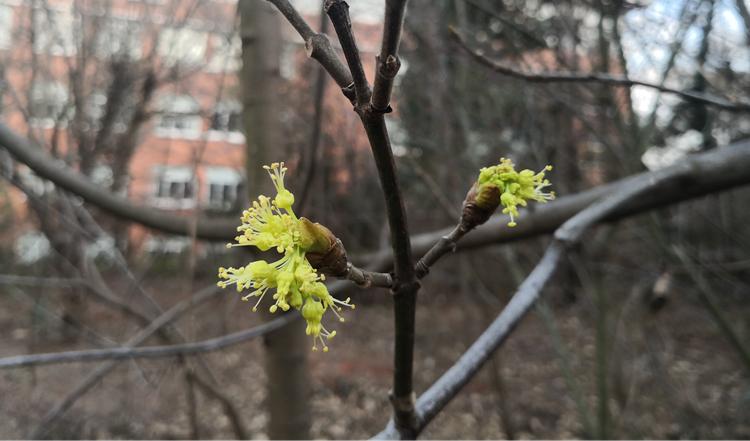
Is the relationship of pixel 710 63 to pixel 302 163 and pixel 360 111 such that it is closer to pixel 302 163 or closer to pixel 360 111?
pixel 302 163

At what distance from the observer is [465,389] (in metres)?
6.23

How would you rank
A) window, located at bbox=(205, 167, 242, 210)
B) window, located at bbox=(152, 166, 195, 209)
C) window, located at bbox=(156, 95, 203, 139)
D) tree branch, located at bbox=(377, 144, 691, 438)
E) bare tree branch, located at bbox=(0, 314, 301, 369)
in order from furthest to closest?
window, located at bbox=(205, 167, 242, 210) → window, located at bbox=(156, 95, 203, 139) → window, located at bbox=(152, 166, 195, 209) → bare tree branch, located at bbox=(0, 314, 301, 369) → tree branch, located at bbox=(377, 144, 691, 438)

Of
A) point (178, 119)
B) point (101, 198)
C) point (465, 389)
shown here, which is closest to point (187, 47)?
point (178, 119)

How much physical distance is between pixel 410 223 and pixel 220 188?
20.6ft

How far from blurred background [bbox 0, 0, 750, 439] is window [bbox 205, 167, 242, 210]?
0.78 m

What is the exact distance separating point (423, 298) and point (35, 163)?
7.13m

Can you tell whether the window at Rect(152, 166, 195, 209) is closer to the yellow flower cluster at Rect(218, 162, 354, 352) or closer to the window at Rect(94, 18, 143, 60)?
the window at Rect(94, 18, 143, 60)

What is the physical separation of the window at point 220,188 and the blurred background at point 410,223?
78 cm

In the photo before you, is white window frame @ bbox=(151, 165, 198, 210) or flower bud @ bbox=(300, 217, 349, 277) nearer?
flower bud @ bbox=(300, 217, 349, 277)

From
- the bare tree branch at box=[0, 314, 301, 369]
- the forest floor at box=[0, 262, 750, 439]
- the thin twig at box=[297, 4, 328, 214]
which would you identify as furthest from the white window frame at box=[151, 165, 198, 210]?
the bare tree branch at box=[0, 314, 301, 369]

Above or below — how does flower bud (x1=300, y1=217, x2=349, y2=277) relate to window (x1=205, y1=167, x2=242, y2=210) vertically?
below

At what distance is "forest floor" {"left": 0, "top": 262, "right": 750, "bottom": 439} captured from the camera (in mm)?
4406

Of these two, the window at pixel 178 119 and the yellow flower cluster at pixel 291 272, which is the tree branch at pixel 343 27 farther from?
the window at pixel 178 119

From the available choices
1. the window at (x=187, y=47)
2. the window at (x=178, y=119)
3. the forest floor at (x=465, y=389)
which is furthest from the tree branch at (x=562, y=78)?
the window at (x=178, y=119)
